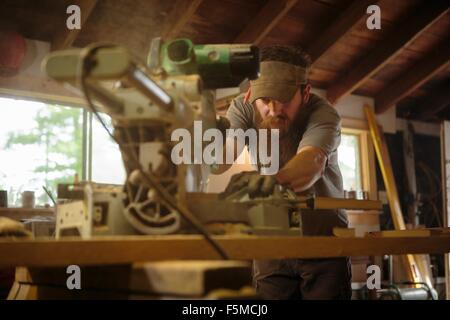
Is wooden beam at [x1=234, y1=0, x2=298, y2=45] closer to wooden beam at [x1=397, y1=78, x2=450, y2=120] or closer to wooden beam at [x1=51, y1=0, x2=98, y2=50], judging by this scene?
wooden beam at [x1=51, y1=0, x2=98, y2=50]

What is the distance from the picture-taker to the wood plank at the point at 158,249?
0.80 m

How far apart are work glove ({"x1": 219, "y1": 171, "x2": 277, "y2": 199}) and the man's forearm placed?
0.30m

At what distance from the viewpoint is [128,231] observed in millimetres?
1047

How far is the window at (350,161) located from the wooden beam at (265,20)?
2206mm

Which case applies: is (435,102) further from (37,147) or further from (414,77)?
(37,147)

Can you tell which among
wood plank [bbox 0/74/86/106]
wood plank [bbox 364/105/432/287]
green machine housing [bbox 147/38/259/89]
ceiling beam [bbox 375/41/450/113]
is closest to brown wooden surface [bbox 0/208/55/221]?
wood plank [bbox 0/74/86/106]

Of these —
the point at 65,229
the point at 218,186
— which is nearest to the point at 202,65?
the point at 65,229

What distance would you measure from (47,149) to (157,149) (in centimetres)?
318

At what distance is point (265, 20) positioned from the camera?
3.92m

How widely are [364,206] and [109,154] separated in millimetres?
2998

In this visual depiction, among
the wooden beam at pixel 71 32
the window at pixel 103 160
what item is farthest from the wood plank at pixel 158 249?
the window at pixel 103 160

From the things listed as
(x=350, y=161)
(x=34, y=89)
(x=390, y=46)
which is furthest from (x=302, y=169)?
(x=350, y=161)

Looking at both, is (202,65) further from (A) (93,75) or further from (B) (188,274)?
(B) (188,274)

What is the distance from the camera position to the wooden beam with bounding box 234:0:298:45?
12.4 feet
